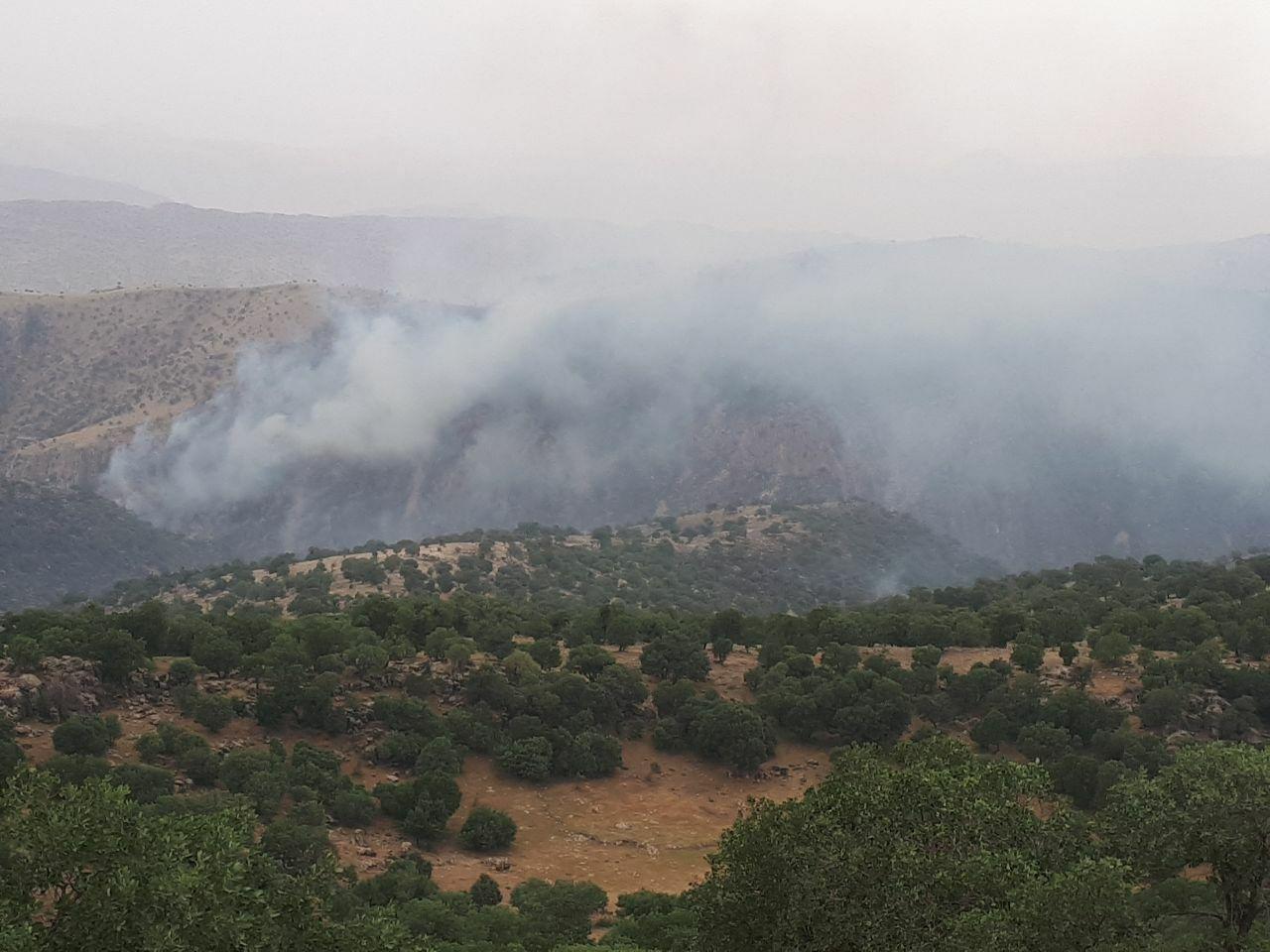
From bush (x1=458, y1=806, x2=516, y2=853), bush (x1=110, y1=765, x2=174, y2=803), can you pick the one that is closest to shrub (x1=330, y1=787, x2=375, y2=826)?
bush (x1=458, y1=806, x2=516, y2=853)

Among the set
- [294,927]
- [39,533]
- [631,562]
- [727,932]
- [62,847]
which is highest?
[62,847]

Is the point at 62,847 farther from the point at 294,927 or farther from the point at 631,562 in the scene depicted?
the point at 631,562

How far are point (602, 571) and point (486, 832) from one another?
98405 mm

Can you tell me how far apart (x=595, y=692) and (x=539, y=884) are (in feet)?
76.9

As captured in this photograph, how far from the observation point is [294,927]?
19828mm

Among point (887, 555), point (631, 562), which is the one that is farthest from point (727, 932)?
point (887, 555)

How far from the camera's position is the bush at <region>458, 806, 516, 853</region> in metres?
56.8

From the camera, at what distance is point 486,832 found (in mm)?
56812

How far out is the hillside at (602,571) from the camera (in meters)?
134

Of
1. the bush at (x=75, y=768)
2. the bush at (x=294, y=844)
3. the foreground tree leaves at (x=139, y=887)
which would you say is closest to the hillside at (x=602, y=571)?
the bush at (x=75, y=768)

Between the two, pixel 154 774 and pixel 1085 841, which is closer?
pixel 1085 841

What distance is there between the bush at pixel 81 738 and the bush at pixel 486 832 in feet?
67.4

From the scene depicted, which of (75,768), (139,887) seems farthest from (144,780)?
(139,887)

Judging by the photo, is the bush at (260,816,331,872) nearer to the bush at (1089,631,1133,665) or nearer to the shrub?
the shrub
